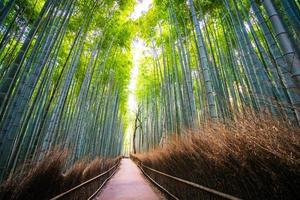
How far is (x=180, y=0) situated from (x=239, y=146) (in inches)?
207

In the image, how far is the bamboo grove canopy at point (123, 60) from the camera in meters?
1.99

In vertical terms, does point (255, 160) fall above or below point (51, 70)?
below

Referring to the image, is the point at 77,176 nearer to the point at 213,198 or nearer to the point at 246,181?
the point at 213,198

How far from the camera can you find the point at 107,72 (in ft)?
29.0

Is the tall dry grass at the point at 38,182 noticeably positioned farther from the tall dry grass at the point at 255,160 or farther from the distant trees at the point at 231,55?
the distant trees at the point at 231,55

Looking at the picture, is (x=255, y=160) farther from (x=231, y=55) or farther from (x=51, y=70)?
(x=231, y=55)

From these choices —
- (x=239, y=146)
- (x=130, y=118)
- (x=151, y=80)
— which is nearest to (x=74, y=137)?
(x=239, y=146)

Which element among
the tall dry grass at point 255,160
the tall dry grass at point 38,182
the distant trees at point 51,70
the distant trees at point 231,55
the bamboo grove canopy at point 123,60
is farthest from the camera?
the distant trees at point 51,70

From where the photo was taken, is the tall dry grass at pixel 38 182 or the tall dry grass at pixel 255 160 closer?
the tall dry grass at pixel 255 160

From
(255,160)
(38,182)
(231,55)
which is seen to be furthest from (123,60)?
(255,160)

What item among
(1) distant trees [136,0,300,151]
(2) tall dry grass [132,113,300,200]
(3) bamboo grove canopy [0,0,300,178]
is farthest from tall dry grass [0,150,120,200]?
(1) distant trees [136,0,300,151]

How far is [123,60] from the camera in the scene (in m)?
8.85

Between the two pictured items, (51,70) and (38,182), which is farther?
(51,70)

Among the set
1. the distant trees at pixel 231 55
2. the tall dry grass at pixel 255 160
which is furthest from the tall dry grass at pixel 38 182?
the distant trees at pixel 231 55
